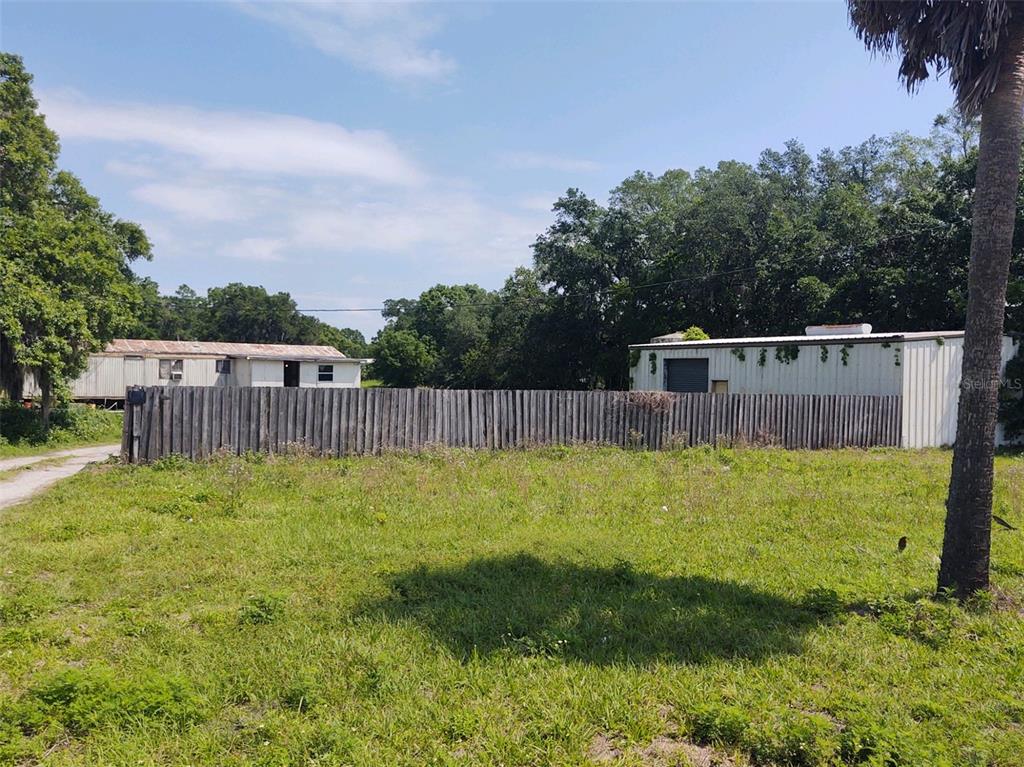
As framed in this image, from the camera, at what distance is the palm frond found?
5.42 meters

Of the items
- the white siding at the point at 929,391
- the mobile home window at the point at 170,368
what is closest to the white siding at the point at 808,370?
the white siding at the point at 929,391

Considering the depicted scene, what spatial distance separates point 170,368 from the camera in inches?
1286

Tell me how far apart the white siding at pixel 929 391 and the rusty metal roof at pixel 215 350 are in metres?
25.1

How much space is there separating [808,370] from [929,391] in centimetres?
304

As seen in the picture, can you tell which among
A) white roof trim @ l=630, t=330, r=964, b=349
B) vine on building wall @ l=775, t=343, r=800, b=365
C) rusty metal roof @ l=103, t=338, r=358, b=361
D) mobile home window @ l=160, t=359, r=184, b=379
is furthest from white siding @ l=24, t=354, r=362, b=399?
vine on building wall @ l=775, t=343, r=800, b=365

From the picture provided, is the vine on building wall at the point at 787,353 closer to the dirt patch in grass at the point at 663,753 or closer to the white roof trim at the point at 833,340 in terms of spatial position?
the white roof trim at the point at 833,340

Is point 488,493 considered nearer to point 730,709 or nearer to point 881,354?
point 730,709

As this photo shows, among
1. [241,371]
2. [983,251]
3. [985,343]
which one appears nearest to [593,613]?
[985,343]

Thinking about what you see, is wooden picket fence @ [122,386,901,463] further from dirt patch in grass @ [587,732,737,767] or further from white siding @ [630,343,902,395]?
dirt patch in grass @ [587,732,737,767]

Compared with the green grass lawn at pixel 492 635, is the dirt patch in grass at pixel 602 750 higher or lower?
lower

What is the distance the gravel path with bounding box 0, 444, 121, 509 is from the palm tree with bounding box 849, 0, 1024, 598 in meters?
11.0

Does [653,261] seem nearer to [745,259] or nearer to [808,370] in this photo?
[745,259]

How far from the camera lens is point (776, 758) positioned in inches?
131

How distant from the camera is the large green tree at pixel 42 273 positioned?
16219 mm
